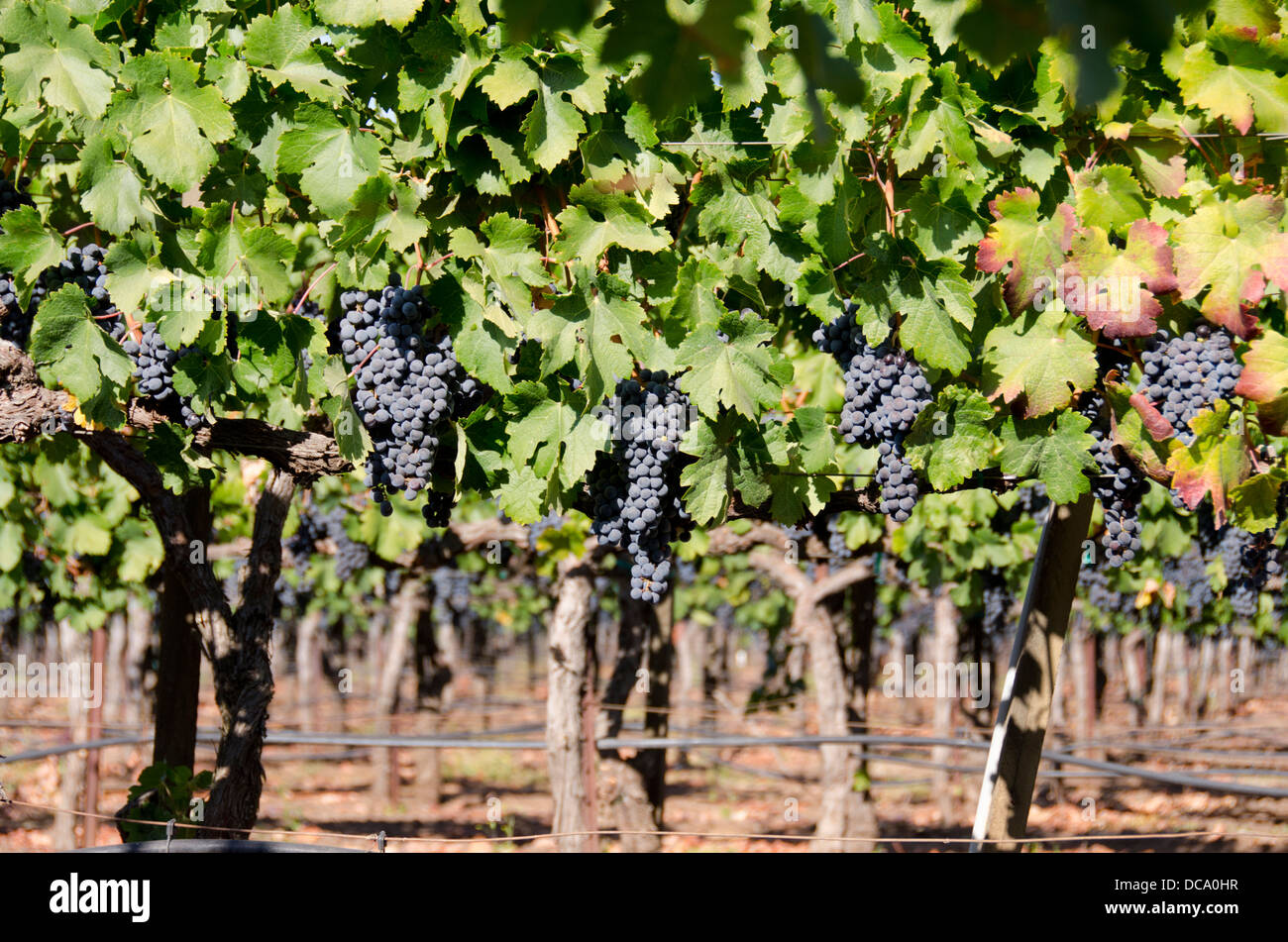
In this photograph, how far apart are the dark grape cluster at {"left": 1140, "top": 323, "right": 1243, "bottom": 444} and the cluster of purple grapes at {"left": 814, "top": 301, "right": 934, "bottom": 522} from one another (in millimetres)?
595

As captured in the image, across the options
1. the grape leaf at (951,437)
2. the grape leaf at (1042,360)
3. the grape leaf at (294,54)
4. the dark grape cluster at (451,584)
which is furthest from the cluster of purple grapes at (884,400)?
the dark grape cluster at (451,584)

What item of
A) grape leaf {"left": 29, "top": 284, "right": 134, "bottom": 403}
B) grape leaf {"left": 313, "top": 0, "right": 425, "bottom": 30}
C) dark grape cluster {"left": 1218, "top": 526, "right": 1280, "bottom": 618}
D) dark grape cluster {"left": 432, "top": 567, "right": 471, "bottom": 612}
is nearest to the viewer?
grape leaf {"left": 313, "top": 0, "right": 425, "bottom": 30}

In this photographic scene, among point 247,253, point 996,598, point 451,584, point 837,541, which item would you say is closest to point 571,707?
point 837,541

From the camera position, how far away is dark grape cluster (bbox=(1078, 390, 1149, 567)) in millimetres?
2934

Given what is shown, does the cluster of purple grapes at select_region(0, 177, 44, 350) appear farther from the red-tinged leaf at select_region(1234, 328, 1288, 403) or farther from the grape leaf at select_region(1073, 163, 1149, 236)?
the red-tinged leaf at select_region(1234, 328, 1288, 403)

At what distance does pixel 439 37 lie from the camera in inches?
100

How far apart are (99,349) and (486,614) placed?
1922 cm

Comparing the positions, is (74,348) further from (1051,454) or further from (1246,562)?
(1246,562)

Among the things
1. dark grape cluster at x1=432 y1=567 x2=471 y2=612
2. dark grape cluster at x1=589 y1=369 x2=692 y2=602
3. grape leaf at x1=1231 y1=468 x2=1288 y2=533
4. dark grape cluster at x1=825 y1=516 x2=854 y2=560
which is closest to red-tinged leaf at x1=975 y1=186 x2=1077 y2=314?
grape leaf at x1=1231 y1=468 x2=1288 y2=533

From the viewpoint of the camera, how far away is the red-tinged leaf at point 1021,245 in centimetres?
265

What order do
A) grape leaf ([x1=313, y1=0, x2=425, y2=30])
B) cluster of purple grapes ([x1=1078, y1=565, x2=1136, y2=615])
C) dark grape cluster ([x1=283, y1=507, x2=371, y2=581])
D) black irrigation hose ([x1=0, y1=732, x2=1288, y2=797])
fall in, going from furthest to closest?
cluster of purple grapes ([x1=1078, y1=565, x2=1136, y2=615]) → dark grape cluster ([x1=283, y1=507, x2=371, y2=581]) → black irrigation hose ([x1=0, y1=732, x2=1288, y2=797]) → grape leaf ([x1=313, y1=0, x2=425, y2=30])

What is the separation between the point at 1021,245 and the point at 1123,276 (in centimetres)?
26

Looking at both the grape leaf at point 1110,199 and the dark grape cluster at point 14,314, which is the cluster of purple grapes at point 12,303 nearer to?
the dark grape cluster at point 14,314

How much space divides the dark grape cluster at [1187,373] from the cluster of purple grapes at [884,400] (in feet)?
1.95
